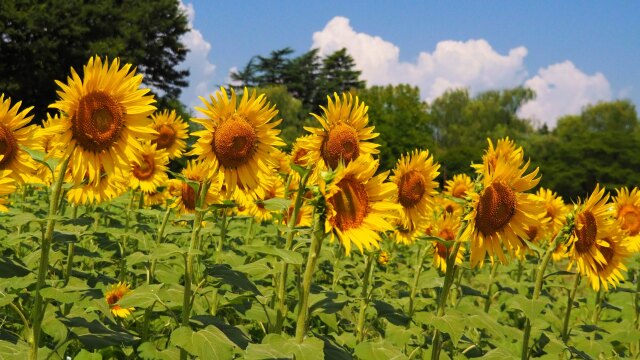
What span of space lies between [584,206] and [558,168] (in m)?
54.0

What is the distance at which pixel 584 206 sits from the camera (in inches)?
173

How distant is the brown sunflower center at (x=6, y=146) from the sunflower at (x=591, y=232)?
13.3ft

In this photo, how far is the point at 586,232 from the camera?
445 centimetres

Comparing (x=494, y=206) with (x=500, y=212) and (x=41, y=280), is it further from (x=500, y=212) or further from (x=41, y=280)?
(x=41, y=280)

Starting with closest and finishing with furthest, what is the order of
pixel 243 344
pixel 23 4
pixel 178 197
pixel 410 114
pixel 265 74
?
pixel 243 344
pixel 178 197
pixel 23 4
pixel 410 114
pixel 265 74

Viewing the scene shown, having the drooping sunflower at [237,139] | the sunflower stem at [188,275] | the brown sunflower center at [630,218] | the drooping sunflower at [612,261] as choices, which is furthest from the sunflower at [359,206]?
the brown sunflower center at [630,218]

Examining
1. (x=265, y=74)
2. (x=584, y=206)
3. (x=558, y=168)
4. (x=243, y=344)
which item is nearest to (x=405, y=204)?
(x=584, y=206)

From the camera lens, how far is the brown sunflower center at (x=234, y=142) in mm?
3840

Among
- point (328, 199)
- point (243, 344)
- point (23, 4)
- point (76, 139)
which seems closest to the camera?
point (328, 199)

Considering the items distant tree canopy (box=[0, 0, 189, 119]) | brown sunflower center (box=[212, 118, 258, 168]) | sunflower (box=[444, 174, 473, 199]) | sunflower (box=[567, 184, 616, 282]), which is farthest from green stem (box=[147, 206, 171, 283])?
distant tree canopy (box=[0, 0, 189, 119])

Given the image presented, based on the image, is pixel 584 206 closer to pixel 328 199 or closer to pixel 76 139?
pixel 328 199

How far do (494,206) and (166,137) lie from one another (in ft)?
14.5

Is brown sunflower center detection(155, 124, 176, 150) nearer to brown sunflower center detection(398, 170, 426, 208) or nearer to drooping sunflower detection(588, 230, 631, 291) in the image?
brown sunflower center detection(398, 170, 426, 208)

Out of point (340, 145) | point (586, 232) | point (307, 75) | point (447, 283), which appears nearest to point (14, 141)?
point (340, 145)
